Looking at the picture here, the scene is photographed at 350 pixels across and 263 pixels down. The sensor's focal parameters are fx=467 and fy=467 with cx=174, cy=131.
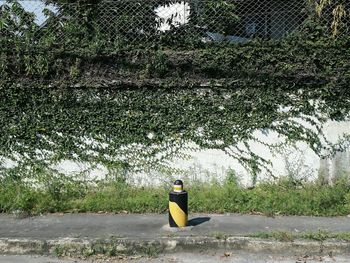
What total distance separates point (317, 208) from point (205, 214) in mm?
1617

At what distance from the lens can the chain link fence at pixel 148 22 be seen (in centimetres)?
787

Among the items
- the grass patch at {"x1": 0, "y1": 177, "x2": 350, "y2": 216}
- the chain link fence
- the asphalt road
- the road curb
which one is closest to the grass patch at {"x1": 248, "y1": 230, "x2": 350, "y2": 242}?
the road curb

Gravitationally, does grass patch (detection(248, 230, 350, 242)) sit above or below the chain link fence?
below

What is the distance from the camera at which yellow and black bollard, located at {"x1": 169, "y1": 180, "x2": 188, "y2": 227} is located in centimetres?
580

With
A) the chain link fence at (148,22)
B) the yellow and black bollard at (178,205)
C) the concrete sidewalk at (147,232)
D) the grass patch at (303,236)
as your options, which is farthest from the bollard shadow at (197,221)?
the chain link fence at (148,22)

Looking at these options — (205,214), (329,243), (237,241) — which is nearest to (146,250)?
(237,241)

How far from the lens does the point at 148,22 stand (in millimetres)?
8023

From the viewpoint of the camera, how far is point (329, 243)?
5.42 metres

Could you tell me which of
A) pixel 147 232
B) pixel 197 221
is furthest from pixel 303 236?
pixel 147 232

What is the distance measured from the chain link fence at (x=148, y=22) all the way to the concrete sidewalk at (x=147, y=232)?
9.86ft

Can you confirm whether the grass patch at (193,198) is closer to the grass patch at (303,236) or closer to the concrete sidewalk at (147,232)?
the concrete sidewalk at (147,232)

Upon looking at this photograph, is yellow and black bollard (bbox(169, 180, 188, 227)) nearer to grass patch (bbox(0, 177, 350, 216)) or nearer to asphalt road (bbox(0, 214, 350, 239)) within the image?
asphalt road (bbox(0, 214, 350, 239))

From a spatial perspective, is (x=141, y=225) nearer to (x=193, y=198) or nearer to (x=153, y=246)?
(x=153, y=246)

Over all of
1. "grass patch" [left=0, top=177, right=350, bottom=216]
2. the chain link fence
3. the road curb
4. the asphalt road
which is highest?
the chain link fence
